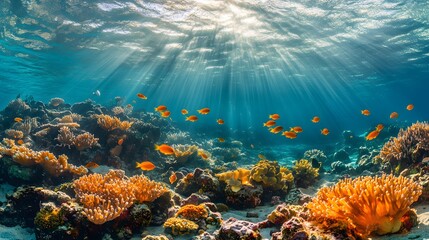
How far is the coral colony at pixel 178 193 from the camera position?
12.3 ft

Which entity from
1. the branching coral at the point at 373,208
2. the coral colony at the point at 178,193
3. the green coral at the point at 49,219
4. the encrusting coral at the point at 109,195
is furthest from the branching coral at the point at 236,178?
the green coral at the point at 49,219

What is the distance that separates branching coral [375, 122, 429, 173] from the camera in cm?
752

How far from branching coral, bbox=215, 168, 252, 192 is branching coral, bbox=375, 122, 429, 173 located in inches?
182

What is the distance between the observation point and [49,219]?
4.88 meters

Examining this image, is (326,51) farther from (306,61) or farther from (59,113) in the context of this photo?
(59,113)

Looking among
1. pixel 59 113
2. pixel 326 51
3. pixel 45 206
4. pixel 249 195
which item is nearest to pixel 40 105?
pixel 59 113

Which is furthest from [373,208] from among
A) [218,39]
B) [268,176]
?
[218,39]

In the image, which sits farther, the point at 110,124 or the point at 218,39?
the point at 218,39

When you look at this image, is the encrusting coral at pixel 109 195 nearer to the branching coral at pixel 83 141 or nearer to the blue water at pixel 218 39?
the branching coral at pixel 83 141

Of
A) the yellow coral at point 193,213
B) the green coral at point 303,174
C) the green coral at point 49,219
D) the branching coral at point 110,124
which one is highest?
the yellow coral at point 193,213

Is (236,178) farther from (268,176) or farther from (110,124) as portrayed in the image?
(110,124)

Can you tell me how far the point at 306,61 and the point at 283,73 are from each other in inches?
332

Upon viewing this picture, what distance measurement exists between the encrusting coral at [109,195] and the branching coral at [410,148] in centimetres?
693

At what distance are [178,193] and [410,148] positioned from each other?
6.98 m
